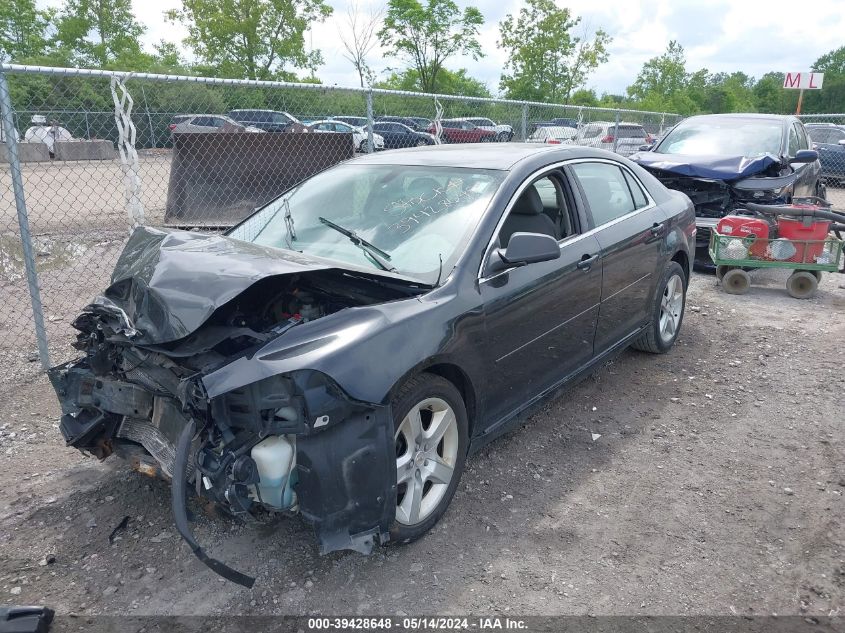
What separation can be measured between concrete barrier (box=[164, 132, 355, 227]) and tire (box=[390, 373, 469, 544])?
571 centimetres

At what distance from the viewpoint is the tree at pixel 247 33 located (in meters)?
34.6

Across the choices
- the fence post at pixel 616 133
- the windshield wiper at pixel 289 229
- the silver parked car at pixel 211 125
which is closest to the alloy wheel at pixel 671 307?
the windshield wiper at pixel 289 229

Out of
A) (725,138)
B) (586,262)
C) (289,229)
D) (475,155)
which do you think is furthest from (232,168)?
(725,138)

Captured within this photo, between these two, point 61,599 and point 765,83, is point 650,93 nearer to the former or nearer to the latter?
point 765,83

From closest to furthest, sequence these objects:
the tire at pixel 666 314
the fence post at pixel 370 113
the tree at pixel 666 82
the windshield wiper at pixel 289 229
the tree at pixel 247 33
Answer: the windshield wiper at pixel 289 229, the tire at pixel 666 314, the fence post at pixel 370 113, the tree at pixel 247 33, the tree at pixel 666 82

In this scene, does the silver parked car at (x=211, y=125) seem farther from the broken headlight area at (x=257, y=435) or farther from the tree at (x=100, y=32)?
the tree at (x=100, y=32)

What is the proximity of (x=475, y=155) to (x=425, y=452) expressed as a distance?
194 cm

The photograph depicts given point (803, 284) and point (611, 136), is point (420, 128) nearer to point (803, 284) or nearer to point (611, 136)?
point (611, 136)

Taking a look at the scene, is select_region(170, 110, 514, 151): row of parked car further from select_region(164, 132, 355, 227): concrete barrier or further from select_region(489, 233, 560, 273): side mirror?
select_region(489, 233, 560, 273): side mirror

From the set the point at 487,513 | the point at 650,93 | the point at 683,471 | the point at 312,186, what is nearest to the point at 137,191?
the point at 312,186

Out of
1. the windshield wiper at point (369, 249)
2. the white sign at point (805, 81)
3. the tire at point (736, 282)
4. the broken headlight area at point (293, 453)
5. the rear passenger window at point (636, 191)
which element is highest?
the white sign at point (805, 81)

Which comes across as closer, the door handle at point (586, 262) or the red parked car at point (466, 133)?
the door handle at point (586, 262)

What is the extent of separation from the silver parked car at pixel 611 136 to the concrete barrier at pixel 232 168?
6089 mm

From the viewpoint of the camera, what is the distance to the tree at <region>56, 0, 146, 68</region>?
38562 mm
